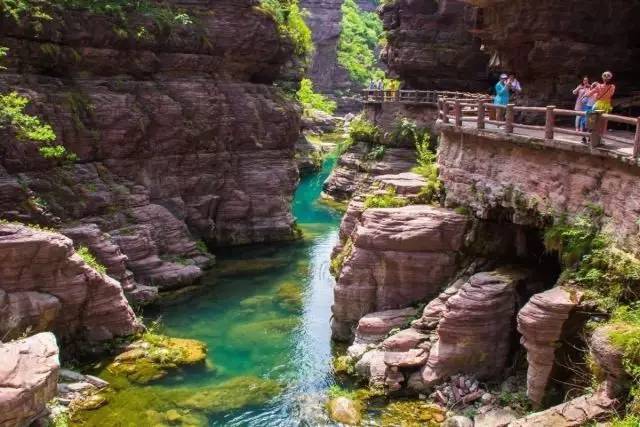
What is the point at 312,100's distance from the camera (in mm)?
79562

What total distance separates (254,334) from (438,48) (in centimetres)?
2876

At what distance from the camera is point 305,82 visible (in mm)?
75250

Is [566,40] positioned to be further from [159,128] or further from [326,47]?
[326,47]

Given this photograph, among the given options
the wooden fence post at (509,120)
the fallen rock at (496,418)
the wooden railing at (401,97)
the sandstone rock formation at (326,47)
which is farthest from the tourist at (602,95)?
the sandstone rock formation at (326,47)

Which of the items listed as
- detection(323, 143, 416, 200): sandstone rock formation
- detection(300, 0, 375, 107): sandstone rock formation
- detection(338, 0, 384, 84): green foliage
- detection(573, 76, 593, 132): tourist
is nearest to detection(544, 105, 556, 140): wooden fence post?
detection(573, 76, 593, 132): tourist

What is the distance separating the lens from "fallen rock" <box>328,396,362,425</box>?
16406 mm

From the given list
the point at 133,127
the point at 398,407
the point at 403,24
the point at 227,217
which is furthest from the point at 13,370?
the point at 403,24

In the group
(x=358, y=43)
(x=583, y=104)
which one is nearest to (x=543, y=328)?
→ (x=583, y=104)

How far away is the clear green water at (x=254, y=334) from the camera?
1742cm

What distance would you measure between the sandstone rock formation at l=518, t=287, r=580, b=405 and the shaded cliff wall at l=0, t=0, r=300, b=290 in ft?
57.6

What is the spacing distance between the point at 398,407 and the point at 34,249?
1171cm

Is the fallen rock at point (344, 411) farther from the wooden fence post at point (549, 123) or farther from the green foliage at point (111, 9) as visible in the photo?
the green foliage at point (111, 9)

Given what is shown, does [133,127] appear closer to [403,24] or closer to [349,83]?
[403,24]

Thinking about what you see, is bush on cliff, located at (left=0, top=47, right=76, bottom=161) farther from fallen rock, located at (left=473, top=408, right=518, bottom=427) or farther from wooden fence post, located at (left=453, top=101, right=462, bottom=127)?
fallen rock, located at (left=473, top=408, right=518, bottom=427)
